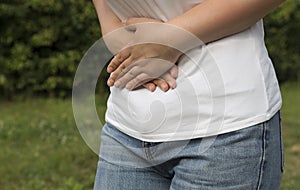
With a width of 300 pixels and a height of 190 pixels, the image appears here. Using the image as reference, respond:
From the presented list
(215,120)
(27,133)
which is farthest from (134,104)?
(27,133)

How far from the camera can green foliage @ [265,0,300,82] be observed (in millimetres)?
7864

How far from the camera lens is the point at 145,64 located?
5.62 ft

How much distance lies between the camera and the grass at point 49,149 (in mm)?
4703

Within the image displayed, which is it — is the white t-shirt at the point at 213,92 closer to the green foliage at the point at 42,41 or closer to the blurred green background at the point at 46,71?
the blurred green background at the point at 46,71

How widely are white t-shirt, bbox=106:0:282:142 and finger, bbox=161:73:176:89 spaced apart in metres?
0.01

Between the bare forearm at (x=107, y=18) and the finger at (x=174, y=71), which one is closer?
the finger at (x=174, y=71)

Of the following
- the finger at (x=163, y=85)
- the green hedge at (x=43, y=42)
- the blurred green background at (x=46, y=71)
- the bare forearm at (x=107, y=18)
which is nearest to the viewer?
the finger at (x=163, y=85)

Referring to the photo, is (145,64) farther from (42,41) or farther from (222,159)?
(42,41)

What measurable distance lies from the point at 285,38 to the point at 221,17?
6.70 metres

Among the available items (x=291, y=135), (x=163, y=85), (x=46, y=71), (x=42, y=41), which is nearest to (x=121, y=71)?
(x=163, y=85)

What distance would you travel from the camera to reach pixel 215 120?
64.0 inches

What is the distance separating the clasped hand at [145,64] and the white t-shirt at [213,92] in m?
0.02

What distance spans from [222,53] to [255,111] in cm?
16

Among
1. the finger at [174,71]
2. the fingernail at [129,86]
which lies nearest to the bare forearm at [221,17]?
the finger at [174,71]
